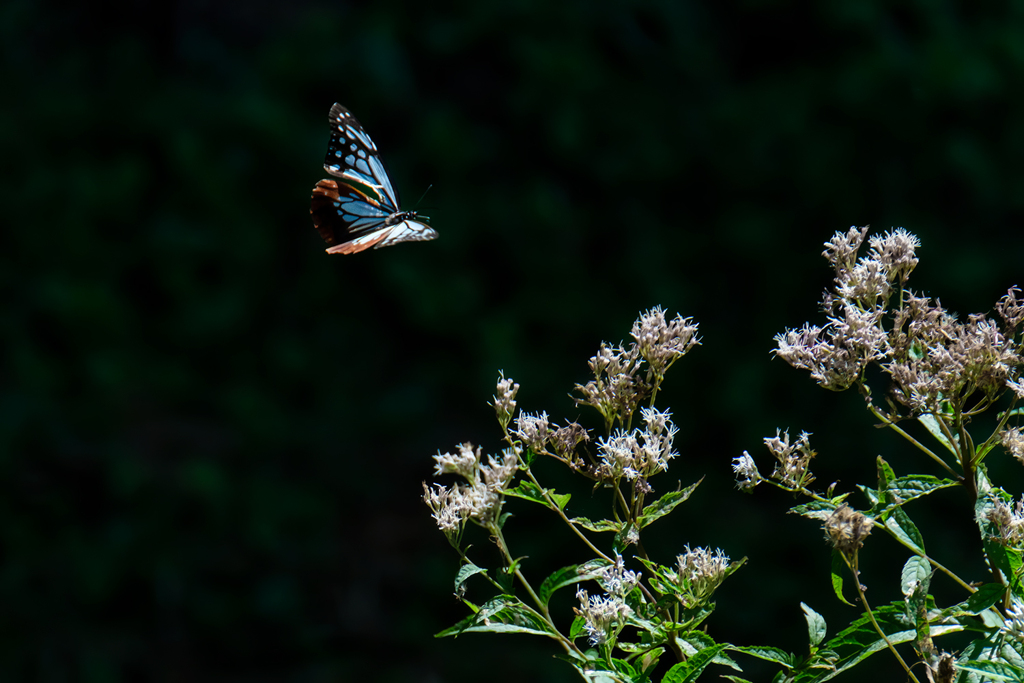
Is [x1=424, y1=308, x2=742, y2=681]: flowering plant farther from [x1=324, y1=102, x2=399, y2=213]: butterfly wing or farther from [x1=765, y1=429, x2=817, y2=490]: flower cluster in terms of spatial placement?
[x1=324, y1=102, x2=399, y2=213]: butterfly wing

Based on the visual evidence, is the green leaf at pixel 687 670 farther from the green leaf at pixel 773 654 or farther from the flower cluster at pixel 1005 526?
the flower cluster at pixel 1005 526

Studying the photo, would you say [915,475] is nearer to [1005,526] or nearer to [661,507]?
[1005,526]

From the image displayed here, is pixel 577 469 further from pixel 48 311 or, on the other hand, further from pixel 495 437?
pixel 48 311

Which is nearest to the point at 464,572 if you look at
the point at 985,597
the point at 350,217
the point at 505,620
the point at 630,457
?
the point at 505,620

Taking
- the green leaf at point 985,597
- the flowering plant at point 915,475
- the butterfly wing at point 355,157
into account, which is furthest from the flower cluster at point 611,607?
the butterfly wing at point 355,157

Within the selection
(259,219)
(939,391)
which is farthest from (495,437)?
(939,391)

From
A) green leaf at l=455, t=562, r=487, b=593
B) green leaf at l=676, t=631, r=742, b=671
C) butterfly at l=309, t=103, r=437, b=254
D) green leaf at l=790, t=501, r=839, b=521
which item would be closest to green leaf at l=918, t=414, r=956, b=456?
green leaf at l=790, t=501, r=839, b=521
